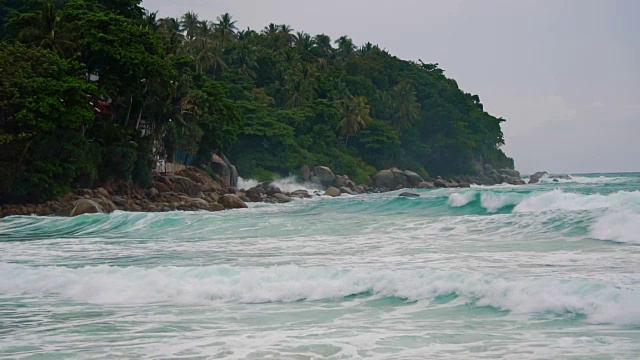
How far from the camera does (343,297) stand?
10.1m

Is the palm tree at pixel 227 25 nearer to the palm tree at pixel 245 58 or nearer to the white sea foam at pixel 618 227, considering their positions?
the palm tree at pixel 245 58

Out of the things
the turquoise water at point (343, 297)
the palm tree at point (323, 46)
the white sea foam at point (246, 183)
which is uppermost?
the palm tree at point (323, 46)

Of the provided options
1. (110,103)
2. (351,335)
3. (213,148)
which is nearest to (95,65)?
(110,103)

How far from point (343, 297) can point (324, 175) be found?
48361 millimetres

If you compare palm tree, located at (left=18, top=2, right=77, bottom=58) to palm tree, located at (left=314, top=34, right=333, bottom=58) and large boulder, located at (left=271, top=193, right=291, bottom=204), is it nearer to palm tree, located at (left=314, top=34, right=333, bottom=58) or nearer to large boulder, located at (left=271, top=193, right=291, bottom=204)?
large boulder, located at (left=271, top=193, right=291, bottom=204)

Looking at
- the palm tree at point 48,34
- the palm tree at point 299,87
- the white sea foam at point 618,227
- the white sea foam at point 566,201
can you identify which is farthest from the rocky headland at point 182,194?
the white sea foam at point 618,227

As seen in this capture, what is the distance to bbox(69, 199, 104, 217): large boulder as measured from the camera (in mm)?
28234

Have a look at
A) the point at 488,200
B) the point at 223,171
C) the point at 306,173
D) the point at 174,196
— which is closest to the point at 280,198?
the point at 223,171

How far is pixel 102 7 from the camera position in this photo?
37.6 meters

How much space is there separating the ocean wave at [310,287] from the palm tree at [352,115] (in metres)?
54.4

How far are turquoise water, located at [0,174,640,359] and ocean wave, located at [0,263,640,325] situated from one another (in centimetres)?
3

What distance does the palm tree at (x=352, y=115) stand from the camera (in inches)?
2598

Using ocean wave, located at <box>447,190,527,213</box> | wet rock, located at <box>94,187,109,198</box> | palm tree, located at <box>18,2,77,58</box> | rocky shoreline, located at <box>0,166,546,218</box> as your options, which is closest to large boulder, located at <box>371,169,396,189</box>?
rocky shoreline, located at <box>0,166,546,218</box>

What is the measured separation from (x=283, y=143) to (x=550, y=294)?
47701 millimetres
